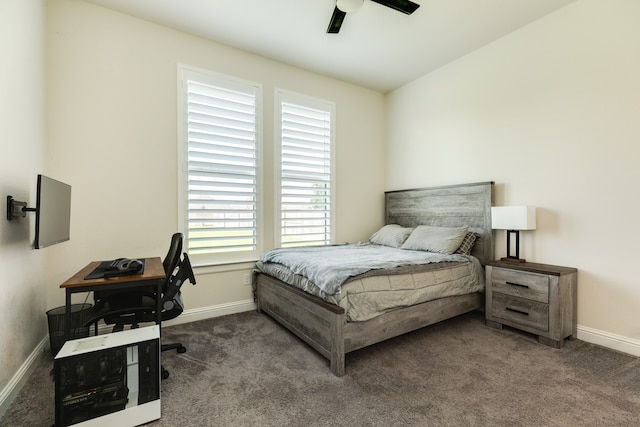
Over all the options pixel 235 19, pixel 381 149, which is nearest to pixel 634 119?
pixel 381 149

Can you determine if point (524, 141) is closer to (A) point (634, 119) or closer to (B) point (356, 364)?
(A) point (634, 119)

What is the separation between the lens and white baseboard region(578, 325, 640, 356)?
89.1 inches

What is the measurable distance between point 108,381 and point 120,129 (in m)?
2.22

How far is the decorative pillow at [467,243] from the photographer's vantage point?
316 cm

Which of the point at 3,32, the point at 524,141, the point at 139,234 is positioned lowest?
the point at 139,234

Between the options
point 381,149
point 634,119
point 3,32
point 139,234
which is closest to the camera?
point 3,32

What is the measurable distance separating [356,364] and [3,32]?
10.0ft

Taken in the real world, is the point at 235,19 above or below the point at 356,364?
above

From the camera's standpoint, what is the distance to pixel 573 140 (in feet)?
8.50

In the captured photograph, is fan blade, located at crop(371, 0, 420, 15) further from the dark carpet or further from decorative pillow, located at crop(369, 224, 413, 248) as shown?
the dark carpet

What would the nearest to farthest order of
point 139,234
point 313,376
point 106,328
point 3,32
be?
point 3,32 < point 313,376 < point 106,328 < point 139,234

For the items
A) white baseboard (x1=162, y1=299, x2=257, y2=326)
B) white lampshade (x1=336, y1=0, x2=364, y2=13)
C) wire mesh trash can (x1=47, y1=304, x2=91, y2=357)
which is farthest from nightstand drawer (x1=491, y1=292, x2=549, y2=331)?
wire mesh trash can (x1=47, y1=304, x2=91, y2=357)

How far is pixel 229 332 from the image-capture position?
2746 mm

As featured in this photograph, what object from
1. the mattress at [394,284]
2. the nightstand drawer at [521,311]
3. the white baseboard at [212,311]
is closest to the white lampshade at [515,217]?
the mattress at [394,284]
